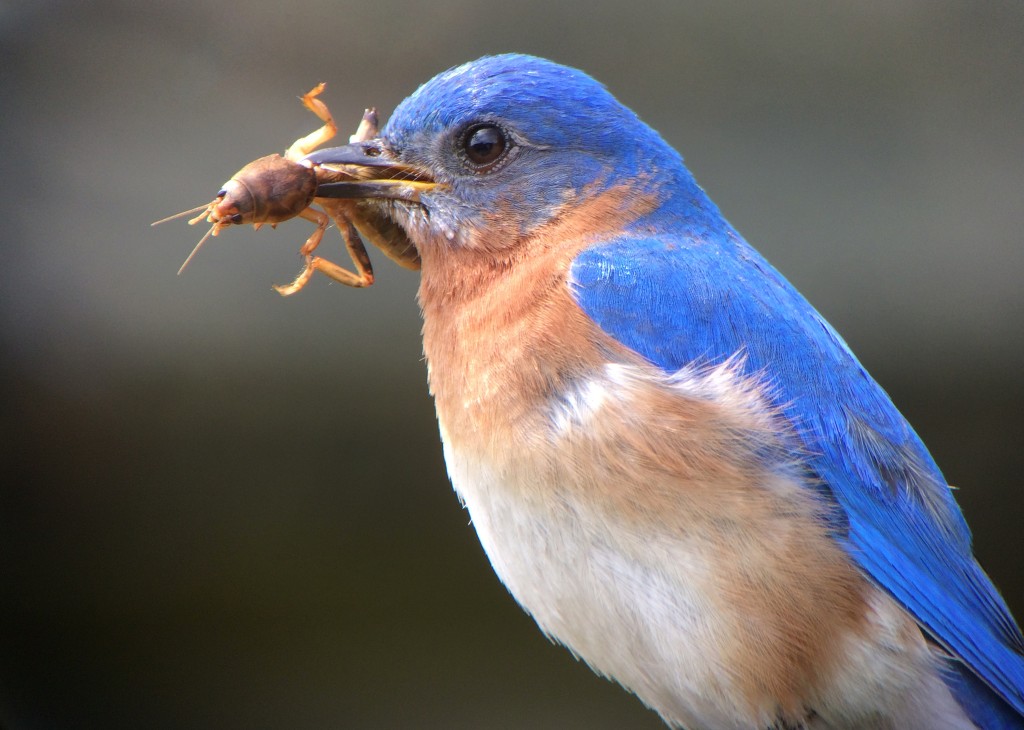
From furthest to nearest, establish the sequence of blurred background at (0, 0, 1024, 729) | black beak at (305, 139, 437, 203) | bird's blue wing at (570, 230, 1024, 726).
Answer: blurred background at (0, 0, 1024, 729) → black beak at (305, 139, 437, 203) → bird's blue wing at (570, 230, 1024, 726)

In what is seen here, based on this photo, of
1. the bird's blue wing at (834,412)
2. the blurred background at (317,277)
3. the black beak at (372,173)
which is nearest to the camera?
the bird's blue wing at (834,412)

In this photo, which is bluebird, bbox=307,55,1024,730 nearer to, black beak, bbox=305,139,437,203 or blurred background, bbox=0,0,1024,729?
black beak, bbox=305,139,437,203

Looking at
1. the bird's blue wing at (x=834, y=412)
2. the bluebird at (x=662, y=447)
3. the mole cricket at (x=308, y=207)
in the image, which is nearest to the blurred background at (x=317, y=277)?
the mole cricket at (x=308, y=207)

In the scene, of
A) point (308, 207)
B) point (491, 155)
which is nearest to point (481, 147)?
point (491, 155)

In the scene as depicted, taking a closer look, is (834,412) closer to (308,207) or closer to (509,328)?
(509,328)

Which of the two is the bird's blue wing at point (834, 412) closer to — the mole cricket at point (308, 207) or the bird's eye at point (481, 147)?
the bird's eye at point (481, 147)

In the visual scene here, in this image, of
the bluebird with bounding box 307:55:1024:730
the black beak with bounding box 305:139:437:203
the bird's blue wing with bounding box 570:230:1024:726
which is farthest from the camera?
the black beak with bounding box 305:139:437:203

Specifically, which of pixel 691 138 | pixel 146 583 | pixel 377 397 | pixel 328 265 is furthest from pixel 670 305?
pixel 146 583

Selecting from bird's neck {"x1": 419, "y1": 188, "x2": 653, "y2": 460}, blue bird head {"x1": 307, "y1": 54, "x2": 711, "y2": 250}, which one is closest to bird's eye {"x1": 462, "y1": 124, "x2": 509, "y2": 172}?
blue bird head {"x1": 307, "y1": 54, "x2": 711, "y2": 250}

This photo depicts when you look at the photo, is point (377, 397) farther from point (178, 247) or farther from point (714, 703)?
point (714, 703)
